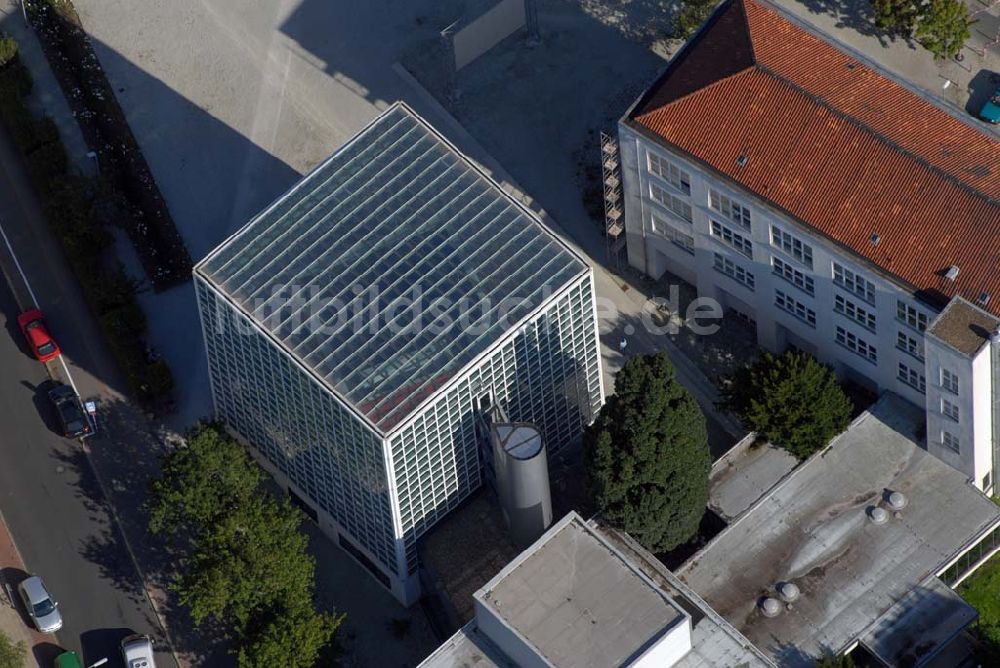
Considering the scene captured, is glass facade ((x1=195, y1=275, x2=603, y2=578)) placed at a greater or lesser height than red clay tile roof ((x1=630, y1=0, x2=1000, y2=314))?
lesser

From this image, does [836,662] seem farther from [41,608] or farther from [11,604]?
[11,604]

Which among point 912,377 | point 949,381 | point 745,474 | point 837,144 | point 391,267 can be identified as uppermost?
point 837,144

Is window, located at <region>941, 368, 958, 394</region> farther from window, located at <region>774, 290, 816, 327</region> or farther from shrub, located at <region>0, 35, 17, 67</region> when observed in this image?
shrub, located at <region>0, 35, 17, 67</region>

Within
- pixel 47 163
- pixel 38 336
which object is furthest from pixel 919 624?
pixel 47 163

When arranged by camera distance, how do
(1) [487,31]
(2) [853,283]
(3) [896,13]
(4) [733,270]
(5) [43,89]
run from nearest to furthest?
(2) [853,283]
(4) [733,270]
(3) [896,13]
(1) [487,31]
(5) [43,89]

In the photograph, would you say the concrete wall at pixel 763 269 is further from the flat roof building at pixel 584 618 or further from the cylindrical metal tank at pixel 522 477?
the flat roof building at pixel 584 618

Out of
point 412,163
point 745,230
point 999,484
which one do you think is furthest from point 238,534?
point 999,484

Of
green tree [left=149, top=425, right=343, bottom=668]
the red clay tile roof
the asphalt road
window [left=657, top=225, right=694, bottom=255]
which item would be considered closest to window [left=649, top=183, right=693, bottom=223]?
window [left=657, top=225, right=694, bottom=255]

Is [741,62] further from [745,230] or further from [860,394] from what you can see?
[860,394]
